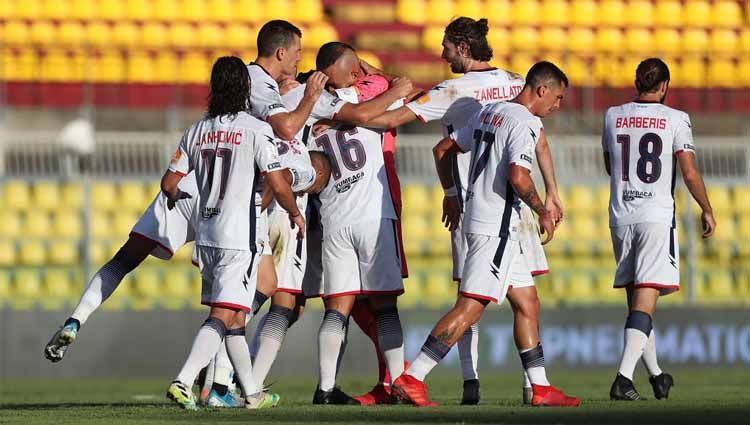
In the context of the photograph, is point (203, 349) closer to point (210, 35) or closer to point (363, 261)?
point (363, 261)

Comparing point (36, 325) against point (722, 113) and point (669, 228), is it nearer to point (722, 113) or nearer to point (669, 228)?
point (669, 228)

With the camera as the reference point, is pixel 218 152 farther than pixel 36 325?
No

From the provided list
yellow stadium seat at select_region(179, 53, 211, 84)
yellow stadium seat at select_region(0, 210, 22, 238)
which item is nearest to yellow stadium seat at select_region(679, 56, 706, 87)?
yellow stadium seat at select_region(179, 53, 211, 84)

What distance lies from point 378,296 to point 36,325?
750cm

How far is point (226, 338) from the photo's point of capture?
9398mm

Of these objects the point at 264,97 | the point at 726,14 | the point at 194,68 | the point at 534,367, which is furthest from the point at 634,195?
the point at 726,14

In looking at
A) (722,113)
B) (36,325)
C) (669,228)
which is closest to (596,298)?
(722,113)

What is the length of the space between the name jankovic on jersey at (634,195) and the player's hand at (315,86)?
2220mm

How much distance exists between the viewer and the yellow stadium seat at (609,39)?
25188mm

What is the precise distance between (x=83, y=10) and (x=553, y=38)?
24.3 ft

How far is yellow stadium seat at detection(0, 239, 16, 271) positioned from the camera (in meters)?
18.2

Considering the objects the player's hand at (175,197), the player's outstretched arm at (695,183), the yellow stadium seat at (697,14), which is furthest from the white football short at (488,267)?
the yellow stadium seat at (697,14)

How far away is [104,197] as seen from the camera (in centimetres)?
1844

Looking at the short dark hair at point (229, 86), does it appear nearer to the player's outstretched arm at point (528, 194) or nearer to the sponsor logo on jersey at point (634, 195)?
the player's outstretched arm at point (528, 194)
